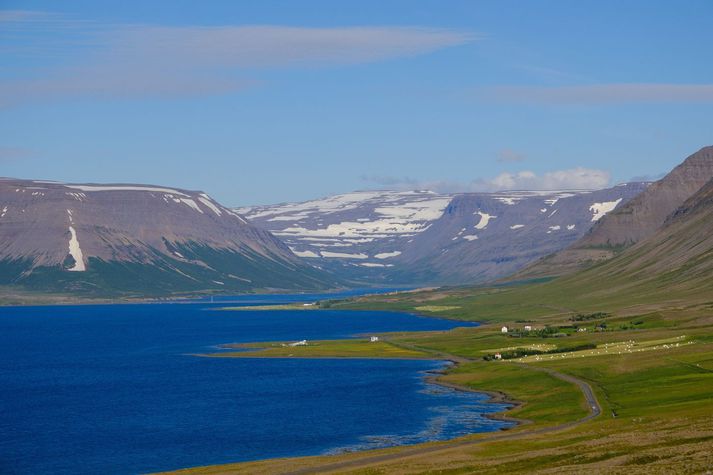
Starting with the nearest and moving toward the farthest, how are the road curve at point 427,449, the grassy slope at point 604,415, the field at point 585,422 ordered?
the grassy slope at point 604,415
the field at point 585,422
the road curve at point 427,449

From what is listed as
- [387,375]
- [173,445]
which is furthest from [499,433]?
[387,375]

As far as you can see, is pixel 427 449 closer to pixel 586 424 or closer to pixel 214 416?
pixel 586 424

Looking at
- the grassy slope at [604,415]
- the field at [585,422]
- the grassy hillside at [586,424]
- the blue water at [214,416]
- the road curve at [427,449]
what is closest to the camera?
the grassy slope at [604,415]

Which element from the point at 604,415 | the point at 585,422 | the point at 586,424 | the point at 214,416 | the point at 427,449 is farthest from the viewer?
the point at 214,416

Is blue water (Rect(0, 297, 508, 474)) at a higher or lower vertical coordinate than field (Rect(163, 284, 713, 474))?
lower

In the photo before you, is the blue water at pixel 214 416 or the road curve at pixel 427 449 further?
the blue water at pixel 214 416

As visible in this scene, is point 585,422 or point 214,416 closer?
point 585,422

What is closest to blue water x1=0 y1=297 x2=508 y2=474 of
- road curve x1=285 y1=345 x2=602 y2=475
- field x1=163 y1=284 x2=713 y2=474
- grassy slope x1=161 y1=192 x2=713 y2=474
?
field x1=163 y1=284 x2=713 y2=474

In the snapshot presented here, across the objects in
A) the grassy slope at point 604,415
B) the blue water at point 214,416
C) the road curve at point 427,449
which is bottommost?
the blue water at point 214,416


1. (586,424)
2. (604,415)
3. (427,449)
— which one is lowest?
(427,449)

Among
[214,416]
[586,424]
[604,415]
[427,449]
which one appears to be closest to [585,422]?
[586,424]

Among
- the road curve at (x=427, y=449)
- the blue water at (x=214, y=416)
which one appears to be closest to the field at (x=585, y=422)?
the road curve at (x=427, y=449)

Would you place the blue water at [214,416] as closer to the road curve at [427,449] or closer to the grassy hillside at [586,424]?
the grassy hillside at [586,424]

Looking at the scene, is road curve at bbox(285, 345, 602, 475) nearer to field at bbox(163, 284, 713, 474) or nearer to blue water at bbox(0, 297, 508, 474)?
field at bbox(163, 284, 713, 474)
